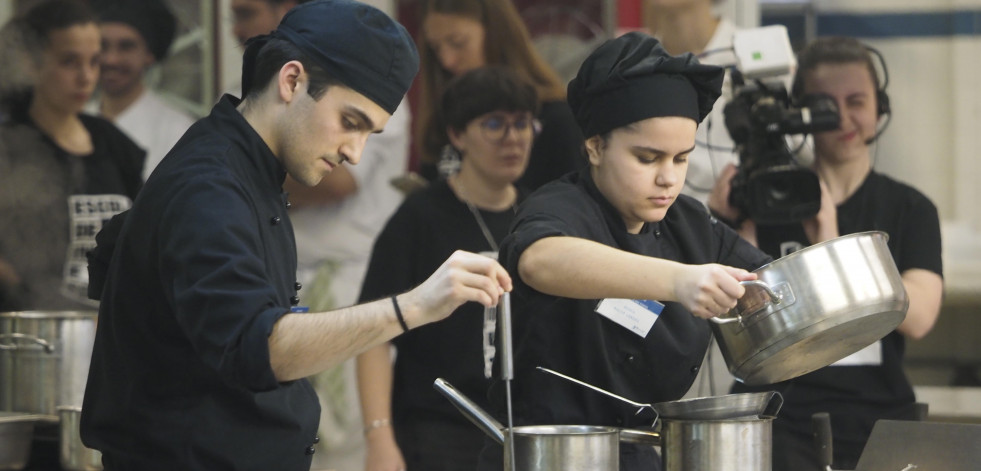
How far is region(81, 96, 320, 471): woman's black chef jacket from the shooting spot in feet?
4.60

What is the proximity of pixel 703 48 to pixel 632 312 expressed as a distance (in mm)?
1540

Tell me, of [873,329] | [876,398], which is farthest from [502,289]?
[876,398]

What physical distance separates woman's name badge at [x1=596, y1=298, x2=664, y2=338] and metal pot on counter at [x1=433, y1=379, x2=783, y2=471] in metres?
0.18

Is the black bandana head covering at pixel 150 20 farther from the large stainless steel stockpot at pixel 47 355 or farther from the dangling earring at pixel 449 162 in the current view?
the large stainless steel stockpot at pixel 47 355

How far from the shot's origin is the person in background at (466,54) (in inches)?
128

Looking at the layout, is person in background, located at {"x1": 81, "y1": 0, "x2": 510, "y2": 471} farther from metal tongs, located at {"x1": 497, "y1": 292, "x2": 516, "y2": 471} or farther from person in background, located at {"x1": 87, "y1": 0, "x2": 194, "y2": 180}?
person in background, located at {"x1": 87, "y1": 0, "x2": 194, "y2": 180}

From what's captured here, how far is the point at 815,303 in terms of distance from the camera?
1650 millimetres

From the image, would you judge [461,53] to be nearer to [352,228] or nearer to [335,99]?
[352,228]

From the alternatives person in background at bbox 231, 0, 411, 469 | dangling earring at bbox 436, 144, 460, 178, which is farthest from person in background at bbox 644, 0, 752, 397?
person in background at bbox 231, 0, 411, 469

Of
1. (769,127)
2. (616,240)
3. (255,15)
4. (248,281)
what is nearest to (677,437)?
(616,240)

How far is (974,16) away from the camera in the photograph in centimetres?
391

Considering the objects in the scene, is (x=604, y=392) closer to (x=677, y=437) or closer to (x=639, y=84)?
(x=677, y=437)

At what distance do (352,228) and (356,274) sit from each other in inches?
5.7

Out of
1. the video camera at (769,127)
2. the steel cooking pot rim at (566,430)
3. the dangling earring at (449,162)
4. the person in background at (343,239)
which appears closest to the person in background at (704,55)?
the video camera at (769,127)
